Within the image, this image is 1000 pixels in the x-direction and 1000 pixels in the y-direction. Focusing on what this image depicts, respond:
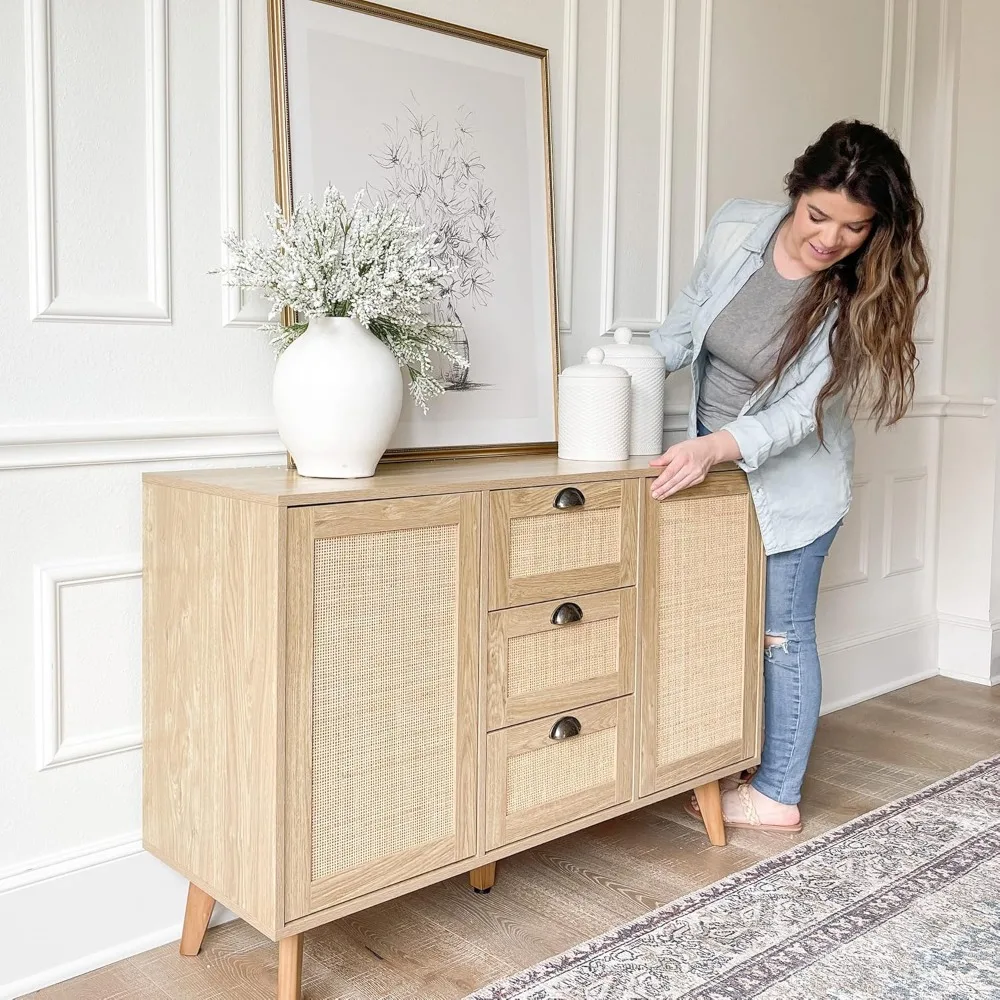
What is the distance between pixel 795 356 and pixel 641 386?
330mm

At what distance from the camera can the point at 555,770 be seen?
6.94 feet

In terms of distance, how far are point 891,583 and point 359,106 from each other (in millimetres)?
2527

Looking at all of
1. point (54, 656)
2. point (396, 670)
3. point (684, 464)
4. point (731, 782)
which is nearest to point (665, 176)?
point (684, 464)

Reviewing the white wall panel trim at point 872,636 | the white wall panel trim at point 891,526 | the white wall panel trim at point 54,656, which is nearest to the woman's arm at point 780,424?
the white wall panel trim at point 54,656

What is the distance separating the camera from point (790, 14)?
3182 millimetres

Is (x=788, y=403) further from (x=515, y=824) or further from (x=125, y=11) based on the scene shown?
(x=125, y=11)

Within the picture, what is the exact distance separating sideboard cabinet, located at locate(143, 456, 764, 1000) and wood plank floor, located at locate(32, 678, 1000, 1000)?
0.09 m

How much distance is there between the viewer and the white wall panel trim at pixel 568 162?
8.64ft

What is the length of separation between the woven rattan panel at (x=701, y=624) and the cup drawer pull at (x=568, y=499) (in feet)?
0.78

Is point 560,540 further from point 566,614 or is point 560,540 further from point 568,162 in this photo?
point 568,162

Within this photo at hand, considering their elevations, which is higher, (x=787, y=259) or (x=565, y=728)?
(x=787, y=259)

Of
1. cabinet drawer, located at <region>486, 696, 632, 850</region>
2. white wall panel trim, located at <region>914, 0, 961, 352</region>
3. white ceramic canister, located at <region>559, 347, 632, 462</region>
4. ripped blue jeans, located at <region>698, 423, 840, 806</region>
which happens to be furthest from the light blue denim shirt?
white wall panel trim, located at <region>914, 0, 961, 352</region>

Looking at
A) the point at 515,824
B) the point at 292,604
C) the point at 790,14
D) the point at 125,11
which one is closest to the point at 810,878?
the point at 515,824

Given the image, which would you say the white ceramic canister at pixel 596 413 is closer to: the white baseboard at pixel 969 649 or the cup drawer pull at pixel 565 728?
the cup drawer pull at pixel 565 728
